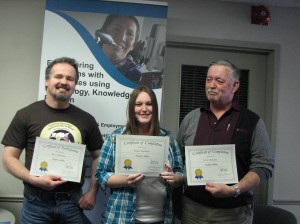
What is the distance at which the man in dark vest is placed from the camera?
1852 mm

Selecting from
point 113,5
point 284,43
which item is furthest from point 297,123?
point 113,5

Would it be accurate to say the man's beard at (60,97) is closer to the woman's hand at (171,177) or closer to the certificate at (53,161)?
the certificate at (53,161)

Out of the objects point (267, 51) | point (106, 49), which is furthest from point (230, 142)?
point (267, 51)

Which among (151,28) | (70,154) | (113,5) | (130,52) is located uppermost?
(113,5)

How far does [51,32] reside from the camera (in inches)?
97.4

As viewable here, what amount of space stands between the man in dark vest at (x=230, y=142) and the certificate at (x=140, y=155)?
0.28 metres

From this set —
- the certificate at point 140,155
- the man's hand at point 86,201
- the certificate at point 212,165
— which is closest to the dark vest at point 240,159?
the certificate at point 212,165

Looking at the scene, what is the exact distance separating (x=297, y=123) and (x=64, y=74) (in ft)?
7.58

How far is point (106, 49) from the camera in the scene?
2.54m

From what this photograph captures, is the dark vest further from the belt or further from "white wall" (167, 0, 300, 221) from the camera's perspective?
"white wall" (167, 0, 300, 221)

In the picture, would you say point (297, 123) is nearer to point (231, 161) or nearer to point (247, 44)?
point (247, 44)

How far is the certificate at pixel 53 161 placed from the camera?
6.00 ft

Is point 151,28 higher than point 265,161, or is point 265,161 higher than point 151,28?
point 151,28

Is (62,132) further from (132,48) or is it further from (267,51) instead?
(267,51)
